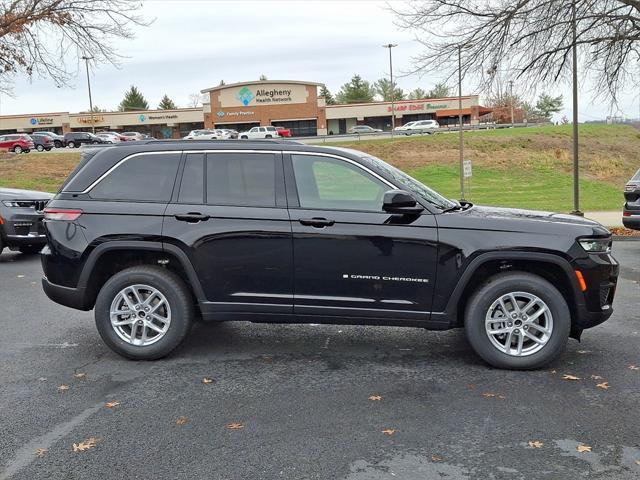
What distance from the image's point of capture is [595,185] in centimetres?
3114

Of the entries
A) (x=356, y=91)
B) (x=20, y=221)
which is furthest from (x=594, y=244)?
(x=356, y=91)

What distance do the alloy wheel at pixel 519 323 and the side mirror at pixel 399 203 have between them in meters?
1.02

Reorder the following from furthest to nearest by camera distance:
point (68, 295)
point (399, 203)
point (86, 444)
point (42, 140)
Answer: point (42, 140) < point (68, 295) < point (399, 203) < point (86, 444)

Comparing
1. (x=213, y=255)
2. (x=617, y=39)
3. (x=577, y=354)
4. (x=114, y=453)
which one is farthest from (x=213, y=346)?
(x=617, y=39)

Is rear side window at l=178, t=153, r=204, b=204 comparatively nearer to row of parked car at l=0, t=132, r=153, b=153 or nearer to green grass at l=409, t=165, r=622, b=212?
green grass at l=409, t=165, r=622, b=212

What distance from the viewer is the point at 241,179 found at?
5.32 meters

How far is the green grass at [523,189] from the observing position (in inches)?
872

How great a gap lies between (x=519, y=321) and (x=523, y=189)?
84.4 ft

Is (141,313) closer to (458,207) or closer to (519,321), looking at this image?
(458,207)

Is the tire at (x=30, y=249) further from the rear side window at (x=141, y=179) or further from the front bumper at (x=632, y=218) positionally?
the front bumper at (x=632, y=218)

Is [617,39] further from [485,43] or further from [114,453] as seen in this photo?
[114,453]

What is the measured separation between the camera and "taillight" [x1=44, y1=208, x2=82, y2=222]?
17.6ft

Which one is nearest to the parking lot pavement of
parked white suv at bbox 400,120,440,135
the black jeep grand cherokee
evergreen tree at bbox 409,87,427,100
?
the black jeep grand cherokee

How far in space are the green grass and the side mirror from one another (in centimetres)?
1563
